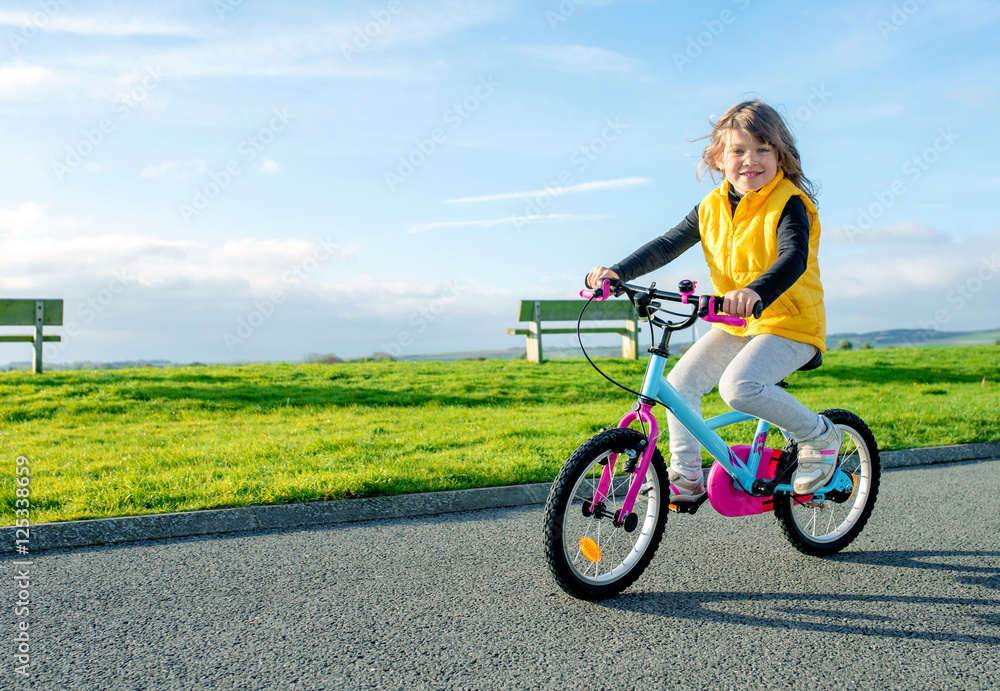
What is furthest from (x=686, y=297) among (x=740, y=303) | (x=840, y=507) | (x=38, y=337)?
(x=38, y=337)

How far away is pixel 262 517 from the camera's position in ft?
15.1

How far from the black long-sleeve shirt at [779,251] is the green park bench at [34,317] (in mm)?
11134

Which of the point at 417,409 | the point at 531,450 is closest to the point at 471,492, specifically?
the point at 531,450

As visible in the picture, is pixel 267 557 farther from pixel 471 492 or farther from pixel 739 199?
pixel 739 199

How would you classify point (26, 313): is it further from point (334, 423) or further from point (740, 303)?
point (740, 303)

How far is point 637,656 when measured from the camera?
2.80m

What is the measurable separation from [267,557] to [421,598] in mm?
1058

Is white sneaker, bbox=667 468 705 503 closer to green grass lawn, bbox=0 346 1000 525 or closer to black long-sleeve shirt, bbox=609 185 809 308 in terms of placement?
black long-sleeve shirt, bbox=609 185 809 308

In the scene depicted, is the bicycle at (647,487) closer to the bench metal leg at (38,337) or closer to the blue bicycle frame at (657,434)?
the blue bicycle frame at (657,434)

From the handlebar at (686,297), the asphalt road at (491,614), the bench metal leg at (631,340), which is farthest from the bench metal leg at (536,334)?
the handlebar at (686,297)

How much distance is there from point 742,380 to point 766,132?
1.20 metres

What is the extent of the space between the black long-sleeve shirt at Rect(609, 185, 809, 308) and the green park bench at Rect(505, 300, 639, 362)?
9544mm

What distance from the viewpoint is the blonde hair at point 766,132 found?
144 inches

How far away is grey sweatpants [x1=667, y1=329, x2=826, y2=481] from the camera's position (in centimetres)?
354
